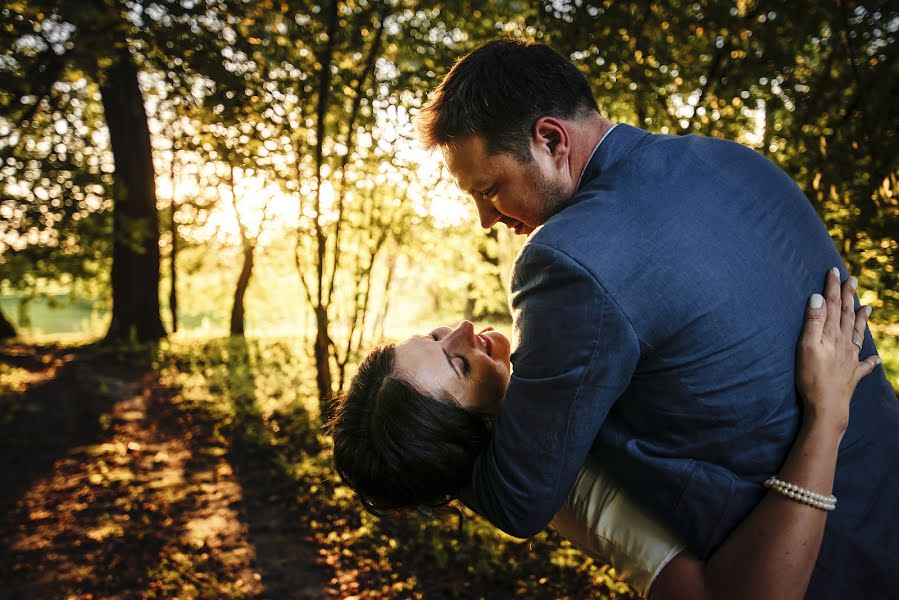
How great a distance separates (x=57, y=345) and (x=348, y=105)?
9206 mm

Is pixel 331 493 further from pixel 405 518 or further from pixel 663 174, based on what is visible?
pixel 663 174

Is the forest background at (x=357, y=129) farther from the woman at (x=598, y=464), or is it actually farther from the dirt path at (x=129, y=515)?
the woman at (x=598, y=464)

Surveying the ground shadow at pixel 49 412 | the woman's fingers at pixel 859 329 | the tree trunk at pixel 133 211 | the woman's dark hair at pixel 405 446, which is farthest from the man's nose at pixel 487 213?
the tree trunk at pixel 133 211

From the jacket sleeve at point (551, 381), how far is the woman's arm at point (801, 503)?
0.46 meters

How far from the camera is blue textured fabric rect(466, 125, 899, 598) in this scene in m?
1.42

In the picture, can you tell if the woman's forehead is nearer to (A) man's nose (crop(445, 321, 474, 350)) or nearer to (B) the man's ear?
(A) man's nose (crop(445, 321, 474, 350))

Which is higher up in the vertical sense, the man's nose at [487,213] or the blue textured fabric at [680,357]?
the man's nose at [487,213]

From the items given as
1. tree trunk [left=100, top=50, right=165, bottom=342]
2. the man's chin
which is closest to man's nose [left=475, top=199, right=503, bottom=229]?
the man's chin

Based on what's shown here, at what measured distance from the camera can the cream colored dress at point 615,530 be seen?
5.85 feet

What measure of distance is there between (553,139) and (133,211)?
12.0 metres

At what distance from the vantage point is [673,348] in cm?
148

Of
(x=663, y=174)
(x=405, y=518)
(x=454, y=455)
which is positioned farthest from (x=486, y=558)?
(x=663, y=174)

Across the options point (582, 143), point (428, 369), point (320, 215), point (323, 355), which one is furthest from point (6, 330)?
point (582, 143)

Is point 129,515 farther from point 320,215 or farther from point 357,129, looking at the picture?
point 357,129
